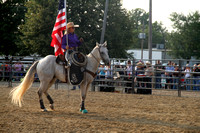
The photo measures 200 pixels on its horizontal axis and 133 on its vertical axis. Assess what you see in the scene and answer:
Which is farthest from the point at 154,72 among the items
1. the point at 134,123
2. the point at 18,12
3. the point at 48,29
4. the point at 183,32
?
the point at 183,32

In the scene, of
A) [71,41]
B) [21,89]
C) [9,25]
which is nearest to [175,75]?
[71,41]

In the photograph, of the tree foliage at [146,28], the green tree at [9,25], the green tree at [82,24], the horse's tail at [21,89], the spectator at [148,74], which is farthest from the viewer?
the tree foliage at [146,28]

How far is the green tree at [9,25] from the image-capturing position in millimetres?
33750

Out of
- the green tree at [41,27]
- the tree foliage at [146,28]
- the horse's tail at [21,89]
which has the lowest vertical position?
the horse's tail at [21,89]

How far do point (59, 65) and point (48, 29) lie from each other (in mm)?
20673

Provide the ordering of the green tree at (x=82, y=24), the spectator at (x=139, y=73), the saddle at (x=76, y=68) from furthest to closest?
the green tree at (x=82, y=24) < the spectator at (x=139, y=73) < the saddle at (x=76, y=68)

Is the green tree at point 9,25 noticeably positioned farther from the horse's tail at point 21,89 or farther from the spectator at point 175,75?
the horse's tail at point 21,89

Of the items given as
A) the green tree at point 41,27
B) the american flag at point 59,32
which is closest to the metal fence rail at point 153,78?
the american flag at point 59,32

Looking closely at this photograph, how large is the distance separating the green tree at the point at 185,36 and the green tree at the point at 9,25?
75.8ft

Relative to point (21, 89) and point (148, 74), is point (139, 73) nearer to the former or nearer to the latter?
point (148, 74)

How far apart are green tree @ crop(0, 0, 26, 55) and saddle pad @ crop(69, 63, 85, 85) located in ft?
84.8

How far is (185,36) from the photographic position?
45.6m

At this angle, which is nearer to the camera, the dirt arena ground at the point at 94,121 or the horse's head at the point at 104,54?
the dirt arena ground at the point at 94,121

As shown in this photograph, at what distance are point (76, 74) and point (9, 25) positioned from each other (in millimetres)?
27006
